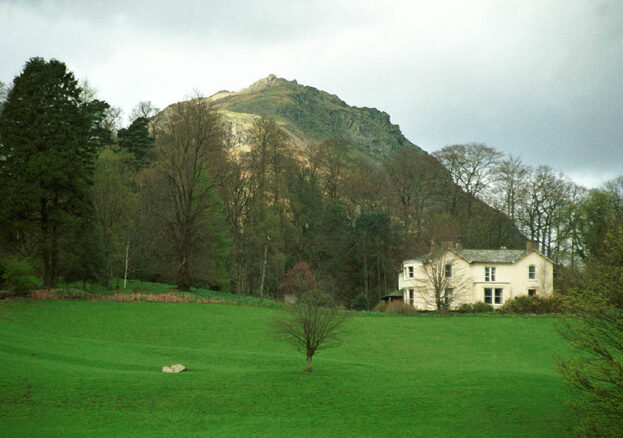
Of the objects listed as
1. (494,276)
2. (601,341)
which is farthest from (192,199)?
(601,341)

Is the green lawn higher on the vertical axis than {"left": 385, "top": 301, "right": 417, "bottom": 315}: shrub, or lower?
lower

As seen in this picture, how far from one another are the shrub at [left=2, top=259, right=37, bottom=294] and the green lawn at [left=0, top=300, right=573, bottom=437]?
2.52 meters

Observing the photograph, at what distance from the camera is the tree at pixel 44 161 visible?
3891 centimetres

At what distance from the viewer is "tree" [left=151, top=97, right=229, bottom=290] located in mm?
47094

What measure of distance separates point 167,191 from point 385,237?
26.5 m

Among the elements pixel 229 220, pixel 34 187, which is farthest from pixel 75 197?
pixel 229 220

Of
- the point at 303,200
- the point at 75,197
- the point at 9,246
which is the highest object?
the point at 303,200

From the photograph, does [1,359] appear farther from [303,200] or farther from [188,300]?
[303,200]

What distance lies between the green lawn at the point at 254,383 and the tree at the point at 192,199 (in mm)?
14315

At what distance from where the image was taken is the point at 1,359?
2094 cm

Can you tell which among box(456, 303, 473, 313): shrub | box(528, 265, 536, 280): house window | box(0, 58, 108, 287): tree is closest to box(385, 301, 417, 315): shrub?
box(456, 303, 473, 313): shrub

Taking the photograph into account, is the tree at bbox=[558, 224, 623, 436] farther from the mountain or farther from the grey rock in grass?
the mountain

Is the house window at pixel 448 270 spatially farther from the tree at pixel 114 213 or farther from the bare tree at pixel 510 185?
the tree at pixel 114 213

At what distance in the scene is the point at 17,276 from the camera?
35.8m
